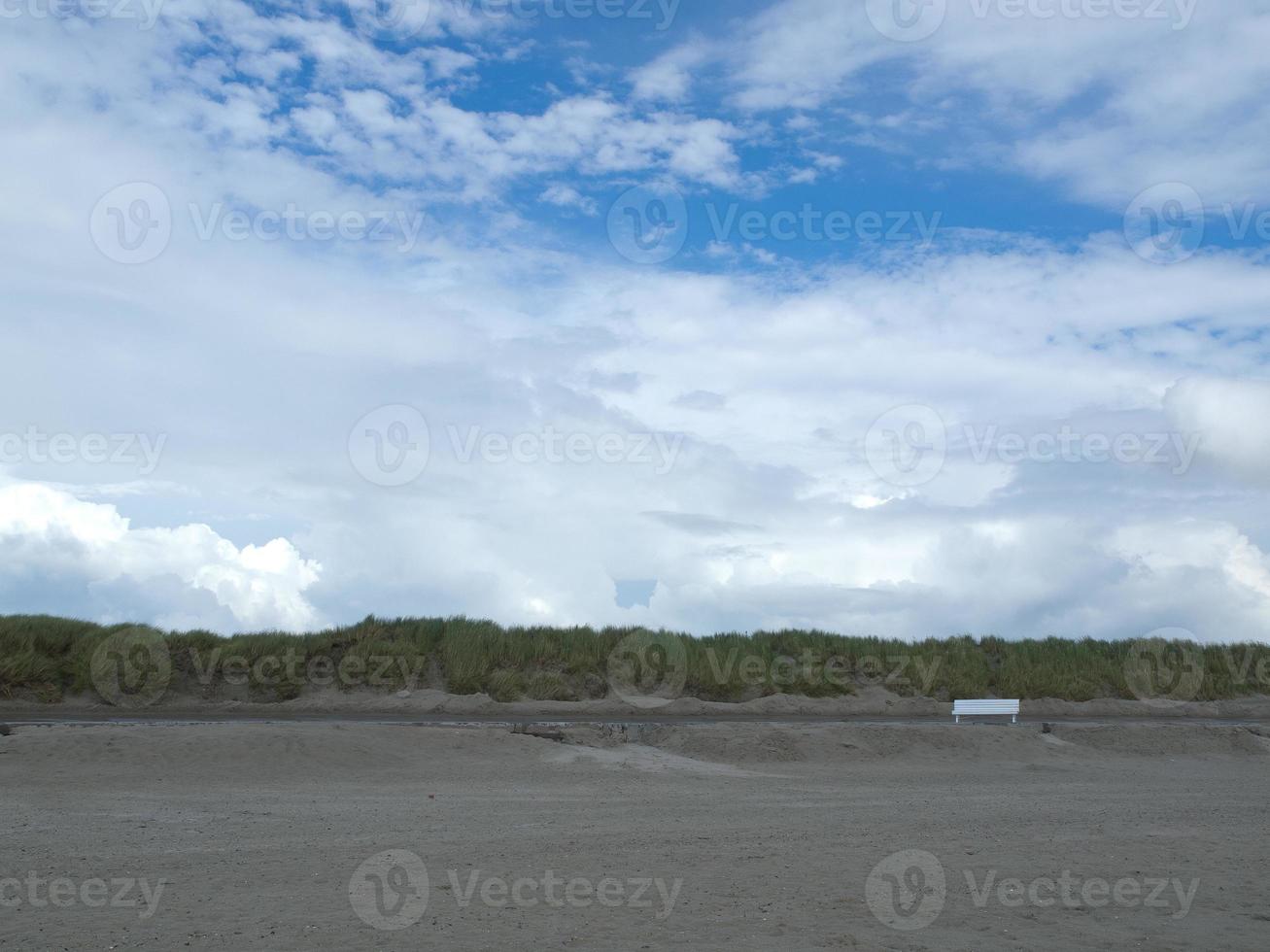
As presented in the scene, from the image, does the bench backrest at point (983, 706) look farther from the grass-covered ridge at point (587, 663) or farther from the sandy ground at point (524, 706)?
the grass-covered ridge at point (587, 663)

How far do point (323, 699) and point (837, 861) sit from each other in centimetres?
1575

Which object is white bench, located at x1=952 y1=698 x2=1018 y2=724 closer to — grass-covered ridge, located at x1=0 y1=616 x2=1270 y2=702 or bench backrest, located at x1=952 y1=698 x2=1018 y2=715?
bench backrest, located at x1=952 y1=698 x2=1018 y2=715

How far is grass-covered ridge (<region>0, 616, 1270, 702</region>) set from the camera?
22.7m

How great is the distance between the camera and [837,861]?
8.82m

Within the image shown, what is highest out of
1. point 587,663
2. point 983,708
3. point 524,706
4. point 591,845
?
point 587,663

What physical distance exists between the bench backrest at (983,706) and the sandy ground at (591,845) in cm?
446

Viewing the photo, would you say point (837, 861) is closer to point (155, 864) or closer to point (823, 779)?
point (155, 864)

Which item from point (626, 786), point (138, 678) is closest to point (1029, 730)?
point (626, 786)

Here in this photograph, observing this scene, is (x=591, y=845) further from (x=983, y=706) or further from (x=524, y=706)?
(x=983, y=706)

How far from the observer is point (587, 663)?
25.1 metres

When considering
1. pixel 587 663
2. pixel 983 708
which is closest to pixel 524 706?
pixel 587 663

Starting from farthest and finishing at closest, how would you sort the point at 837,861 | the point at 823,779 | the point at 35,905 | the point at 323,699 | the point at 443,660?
the point at 443,660
the point at 323,699
the point at 823,779
the point at 837,861
the point at 35,905

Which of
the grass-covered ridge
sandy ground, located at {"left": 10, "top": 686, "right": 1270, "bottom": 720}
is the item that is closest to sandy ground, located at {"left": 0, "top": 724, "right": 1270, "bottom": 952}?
sandy ground, located at {"left": 10, "top": 686, "right": 1270, "bottom": 720}

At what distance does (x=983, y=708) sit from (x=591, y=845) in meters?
14.8
